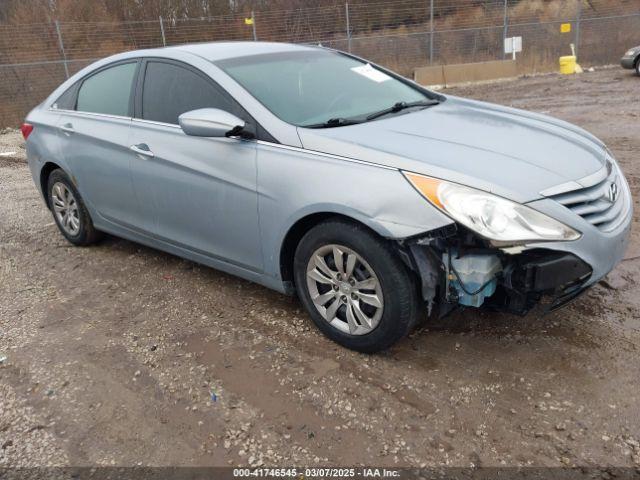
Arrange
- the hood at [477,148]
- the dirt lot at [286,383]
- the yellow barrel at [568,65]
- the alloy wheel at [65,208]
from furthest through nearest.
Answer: the yellow barrel at [568,65] < the alloy wheel at [65,208] < the hood at [477,148] < the dirt lot at [286,383]

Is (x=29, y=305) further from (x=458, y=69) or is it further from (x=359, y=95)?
(x=458, y=69)

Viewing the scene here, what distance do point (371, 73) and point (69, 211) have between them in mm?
2899

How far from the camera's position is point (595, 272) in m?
2.71

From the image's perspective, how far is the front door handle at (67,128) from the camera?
4.56 m

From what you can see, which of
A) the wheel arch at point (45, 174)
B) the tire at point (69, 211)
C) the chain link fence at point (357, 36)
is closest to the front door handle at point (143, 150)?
the tire at point (69, 211)

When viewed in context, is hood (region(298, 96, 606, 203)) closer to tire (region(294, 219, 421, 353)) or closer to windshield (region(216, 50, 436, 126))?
windshield (region(216, 50, 436, 126))

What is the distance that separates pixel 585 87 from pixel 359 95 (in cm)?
1344

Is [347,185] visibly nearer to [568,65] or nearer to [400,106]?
[400,106]

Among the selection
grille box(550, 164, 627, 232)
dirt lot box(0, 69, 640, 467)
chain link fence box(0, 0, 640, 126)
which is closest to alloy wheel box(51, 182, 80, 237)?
dirt lot box(0, 69, 640, 467)

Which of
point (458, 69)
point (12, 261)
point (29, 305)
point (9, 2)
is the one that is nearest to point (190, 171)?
point (29, 305)

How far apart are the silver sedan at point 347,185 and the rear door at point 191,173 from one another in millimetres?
11

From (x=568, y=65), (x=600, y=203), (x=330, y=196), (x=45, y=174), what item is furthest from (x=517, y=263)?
(x=568, y=65)

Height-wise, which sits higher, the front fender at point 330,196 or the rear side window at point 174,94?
the rear side window at point 174,94

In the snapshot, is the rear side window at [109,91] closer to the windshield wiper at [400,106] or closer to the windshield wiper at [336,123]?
the windshield wiper at [336,123]
